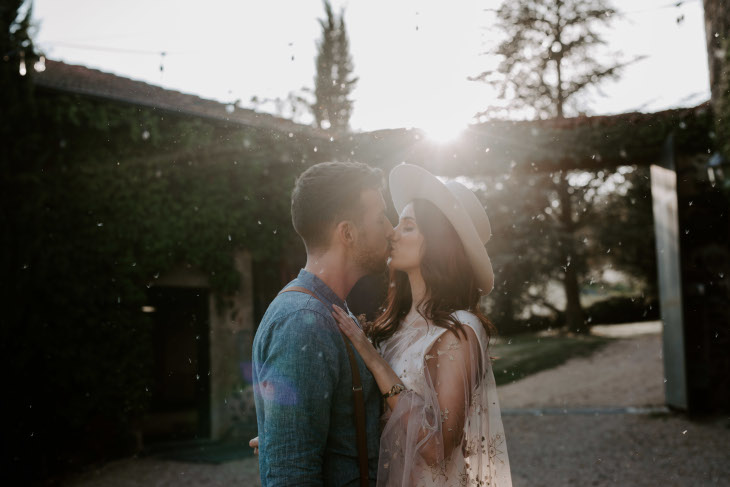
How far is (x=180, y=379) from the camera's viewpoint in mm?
13430

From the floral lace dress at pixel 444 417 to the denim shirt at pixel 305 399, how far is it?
129 millimetres

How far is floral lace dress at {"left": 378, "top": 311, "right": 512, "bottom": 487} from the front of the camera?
2148 millimetres

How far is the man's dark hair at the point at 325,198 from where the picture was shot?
6.98 ft

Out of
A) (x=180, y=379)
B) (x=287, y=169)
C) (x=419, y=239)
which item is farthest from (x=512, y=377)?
(x=419, y=239)

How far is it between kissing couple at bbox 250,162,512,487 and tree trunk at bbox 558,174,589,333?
697 inches

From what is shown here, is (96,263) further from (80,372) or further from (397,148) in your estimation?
(397,148)

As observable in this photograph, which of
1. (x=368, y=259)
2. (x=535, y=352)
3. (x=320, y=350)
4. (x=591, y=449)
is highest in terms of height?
(x=368, y=259)

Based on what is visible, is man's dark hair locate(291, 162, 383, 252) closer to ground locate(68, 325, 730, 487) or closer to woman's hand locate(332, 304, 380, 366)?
woman's hand locate(332, 304, 380, 366)

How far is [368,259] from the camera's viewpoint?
224cm

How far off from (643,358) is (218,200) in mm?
12236

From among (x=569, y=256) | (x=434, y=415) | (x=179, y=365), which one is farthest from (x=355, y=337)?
(x=569, y=256)

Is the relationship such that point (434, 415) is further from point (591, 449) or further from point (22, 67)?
point (22, 67)

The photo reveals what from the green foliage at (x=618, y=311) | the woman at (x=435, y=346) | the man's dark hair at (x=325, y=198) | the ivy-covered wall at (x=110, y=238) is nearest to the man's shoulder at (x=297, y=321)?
the woman at (x=435, y=346)

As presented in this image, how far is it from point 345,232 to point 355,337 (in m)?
0.36
